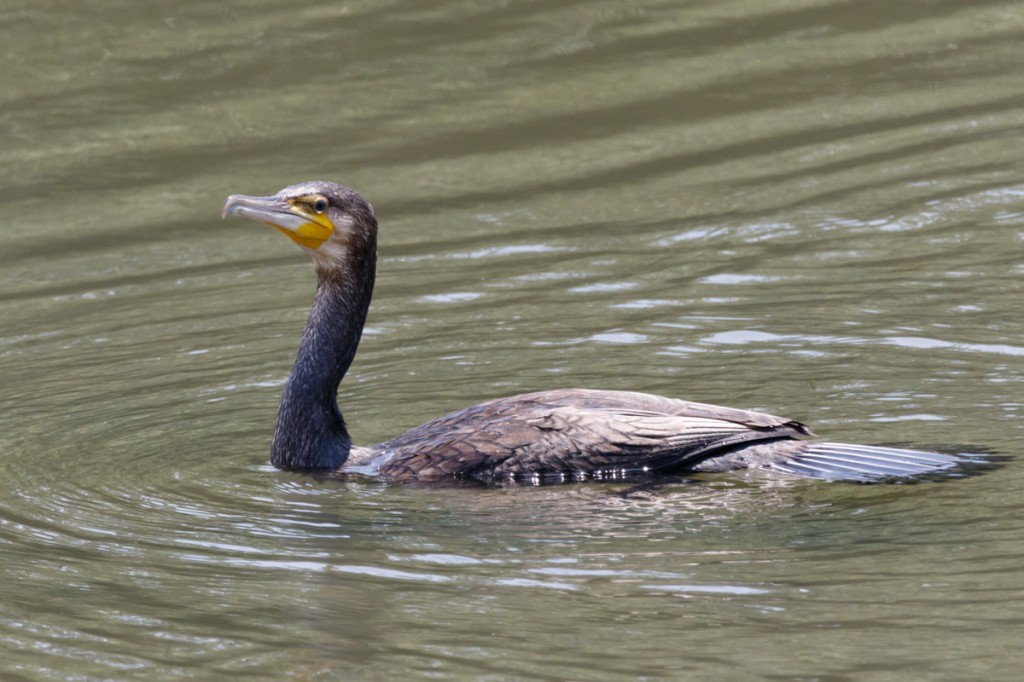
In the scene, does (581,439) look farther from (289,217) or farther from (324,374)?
(289,217)

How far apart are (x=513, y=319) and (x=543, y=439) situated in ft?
9.07

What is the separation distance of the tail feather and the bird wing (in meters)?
0.12

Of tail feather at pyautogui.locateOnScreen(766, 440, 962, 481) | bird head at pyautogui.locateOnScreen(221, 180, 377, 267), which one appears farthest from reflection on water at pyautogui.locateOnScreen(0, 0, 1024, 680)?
bird head at pyautogui.locateOnScreen(221, 180, 377, 267)

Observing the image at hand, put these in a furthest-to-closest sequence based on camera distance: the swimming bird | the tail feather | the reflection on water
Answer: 1. the swimming bird
2. the tail feather
3. the reflection on water

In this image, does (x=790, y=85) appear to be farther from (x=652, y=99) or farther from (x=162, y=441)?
(x=162, y=441)

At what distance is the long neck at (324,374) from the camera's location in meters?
7.69

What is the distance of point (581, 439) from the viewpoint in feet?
23.8

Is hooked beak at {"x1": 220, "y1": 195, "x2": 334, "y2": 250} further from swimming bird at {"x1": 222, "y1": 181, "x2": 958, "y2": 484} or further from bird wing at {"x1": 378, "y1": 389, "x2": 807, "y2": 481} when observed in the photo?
bird wing at {"x1": 378, "y1": 389, "x2": 807, "y2": 481}

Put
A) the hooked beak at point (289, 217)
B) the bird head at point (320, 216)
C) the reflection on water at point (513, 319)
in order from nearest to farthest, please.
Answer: the reflection on water at point (513, 319)
the hooked beak at point (289, 217)
the bird head at point (320, 216)

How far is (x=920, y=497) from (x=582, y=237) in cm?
532

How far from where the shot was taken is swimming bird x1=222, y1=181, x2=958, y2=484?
23.4ft

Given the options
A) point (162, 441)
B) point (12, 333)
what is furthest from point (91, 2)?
point (162, 441)

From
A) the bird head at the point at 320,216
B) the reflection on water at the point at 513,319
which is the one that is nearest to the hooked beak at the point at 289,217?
the bird head at the point at 320,216

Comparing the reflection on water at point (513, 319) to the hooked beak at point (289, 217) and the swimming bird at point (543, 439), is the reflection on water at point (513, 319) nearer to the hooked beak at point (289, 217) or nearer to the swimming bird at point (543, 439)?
the swimming bird at point (543, 439)
